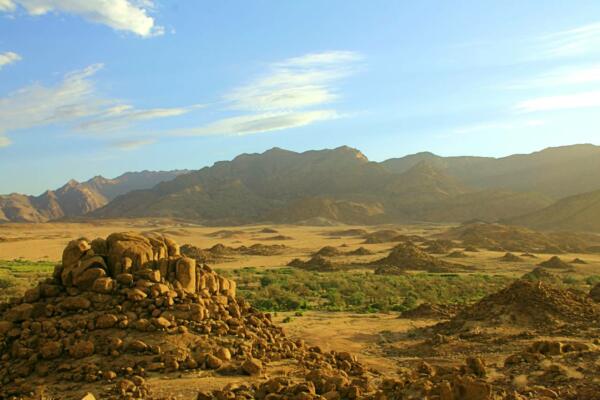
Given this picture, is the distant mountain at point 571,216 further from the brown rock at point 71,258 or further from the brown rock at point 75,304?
the brown rock at point 75,304

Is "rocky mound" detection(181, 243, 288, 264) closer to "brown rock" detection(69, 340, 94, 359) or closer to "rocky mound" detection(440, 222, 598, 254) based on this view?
"rocky mound" detection(440, 222, 598, 254)

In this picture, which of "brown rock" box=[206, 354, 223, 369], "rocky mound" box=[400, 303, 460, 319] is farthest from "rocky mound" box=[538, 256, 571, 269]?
"brown rock" box=[206, 354, 223, 369]

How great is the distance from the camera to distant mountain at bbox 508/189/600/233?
62031mm

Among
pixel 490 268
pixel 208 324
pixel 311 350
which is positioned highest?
pixel 208 324

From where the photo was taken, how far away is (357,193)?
108062 mm

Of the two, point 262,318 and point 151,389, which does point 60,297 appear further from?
point 262,318

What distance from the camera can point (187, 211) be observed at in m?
103

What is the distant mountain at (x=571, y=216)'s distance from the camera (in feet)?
204

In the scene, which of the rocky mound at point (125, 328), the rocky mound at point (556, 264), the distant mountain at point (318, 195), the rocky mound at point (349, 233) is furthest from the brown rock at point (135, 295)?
the distant mountain at point (318, 195)

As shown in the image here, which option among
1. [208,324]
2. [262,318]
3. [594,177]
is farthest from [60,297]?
[594,177]

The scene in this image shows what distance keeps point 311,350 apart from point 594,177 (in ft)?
347

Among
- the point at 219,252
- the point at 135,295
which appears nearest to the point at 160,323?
the point at 135,295

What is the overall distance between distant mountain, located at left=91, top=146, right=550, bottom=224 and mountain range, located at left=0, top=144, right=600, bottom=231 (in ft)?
0.72

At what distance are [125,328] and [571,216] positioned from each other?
68.2m
